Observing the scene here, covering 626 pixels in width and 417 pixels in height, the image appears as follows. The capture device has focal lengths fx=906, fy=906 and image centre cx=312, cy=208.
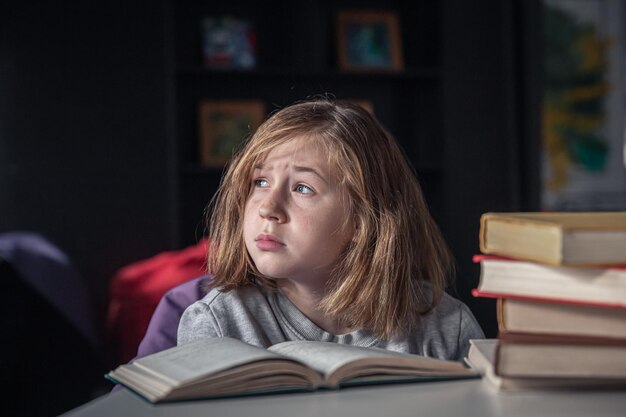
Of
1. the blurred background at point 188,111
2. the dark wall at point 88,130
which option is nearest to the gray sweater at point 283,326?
the blurred background at point 188,111

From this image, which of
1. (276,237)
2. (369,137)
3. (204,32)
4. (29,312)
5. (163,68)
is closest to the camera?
(276,237)

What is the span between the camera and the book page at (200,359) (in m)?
0.90

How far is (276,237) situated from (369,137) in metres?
0.27

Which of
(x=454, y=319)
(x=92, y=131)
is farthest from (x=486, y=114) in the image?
(x=454, y=319)

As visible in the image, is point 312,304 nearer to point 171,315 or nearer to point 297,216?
point 297,216

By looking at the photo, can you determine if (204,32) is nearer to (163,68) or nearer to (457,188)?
(163,68)

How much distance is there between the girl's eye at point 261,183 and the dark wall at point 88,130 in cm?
206

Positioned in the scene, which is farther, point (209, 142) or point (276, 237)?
point (209, 142)

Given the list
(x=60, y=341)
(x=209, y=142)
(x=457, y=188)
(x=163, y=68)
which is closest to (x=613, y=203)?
(x=457, y=188)

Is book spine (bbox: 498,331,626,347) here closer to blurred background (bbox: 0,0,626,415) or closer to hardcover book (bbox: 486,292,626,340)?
hardcover book (bbox: 486,292,626,340)

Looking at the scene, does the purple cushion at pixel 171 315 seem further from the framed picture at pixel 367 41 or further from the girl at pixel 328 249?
the framed picture at pixel 367 41

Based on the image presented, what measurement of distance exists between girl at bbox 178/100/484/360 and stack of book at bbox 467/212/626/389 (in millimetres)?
440

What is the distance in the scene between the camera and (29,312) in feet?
9.69

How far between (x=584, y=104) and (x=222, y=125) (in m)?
2.16
